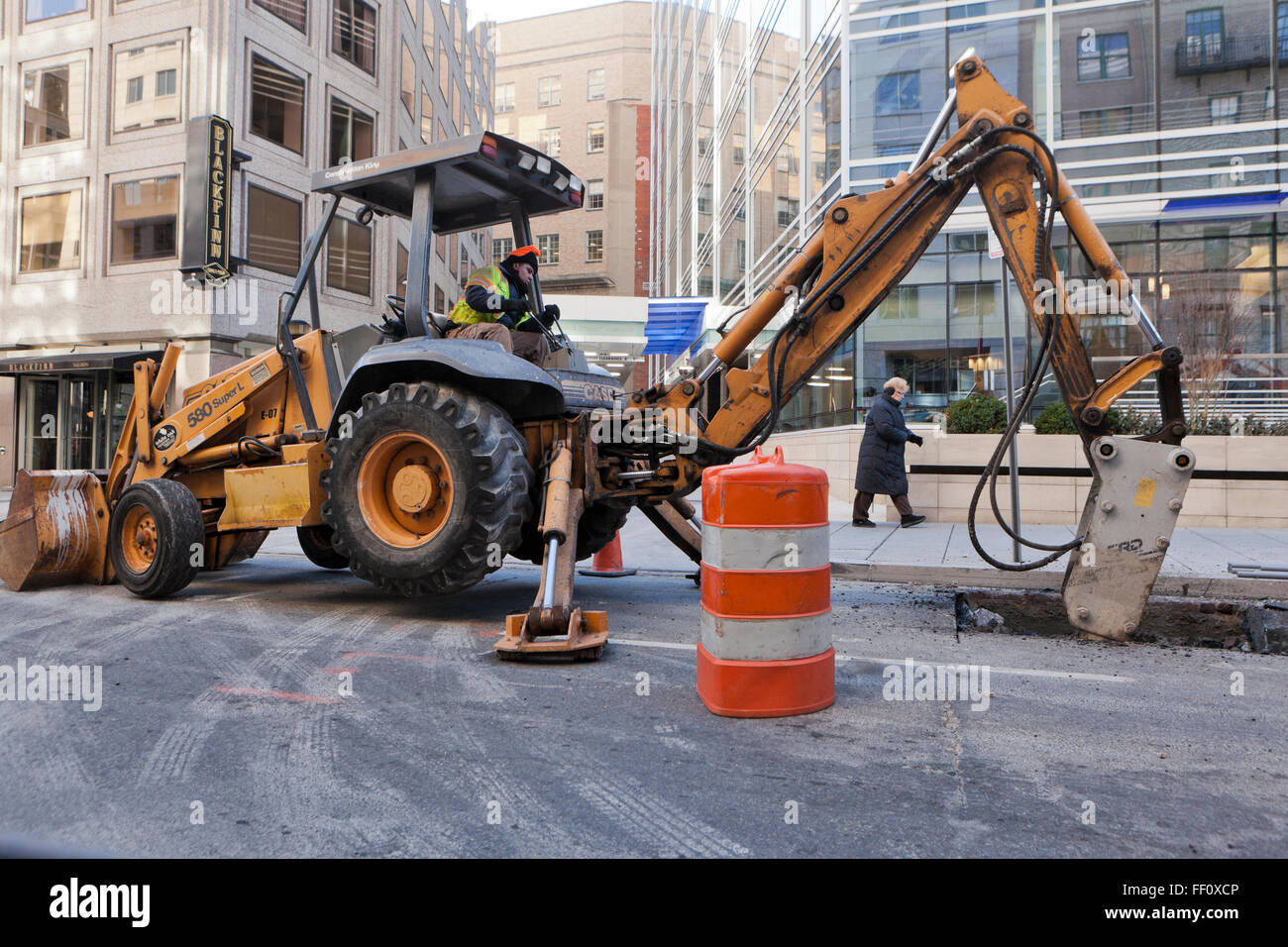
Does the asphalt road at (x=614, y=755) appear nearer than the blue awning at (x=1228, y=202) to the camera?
Yes

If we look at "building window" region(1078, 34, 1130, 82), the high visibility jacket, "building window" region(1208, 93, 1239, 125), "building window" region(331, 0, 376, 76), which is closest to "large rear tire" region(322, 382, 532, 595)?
the high visibility jacket

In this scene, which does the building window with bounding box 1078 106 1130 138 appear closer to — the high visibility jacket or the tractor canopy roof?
the tractor canopy roof

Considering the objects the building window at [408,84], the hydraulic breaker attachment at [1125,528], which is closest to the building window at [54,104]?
the building window at [408,84]

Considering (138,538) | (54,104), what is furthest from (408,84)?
(138,538)

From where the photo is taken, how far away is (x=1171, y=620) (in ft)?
19.0

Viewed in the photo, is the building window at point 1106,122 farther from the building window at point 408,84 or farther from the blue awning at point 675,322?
the building window at point 408,84

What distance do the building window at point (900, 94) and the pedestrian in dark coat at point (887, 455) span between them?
6824 millimetres

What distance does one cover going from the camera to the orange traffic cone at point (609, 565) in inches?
311

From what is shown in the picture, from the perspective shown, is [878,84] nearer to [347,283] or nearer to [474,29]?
[347,283]

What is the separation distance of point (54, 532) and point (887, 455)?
8578 millimetres

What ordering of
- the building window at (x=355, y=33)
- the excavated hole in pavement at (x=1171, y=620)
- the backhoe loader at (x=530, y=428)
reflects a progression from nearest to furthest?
the backhoe loader at (x=530, y=428) → the excavated hole in pavement at (x=1171, y=620) → the building window at (x=355, y=33)

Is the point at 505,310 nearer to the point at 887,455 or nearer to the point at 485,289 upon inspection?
the point at 485,289

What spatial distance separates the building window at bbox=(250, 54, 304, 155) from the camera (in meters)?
20.0
